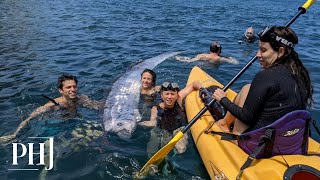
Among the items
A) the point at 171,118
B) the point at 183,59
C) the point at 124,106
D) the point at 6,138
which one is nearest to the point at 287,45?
the point at 171,118

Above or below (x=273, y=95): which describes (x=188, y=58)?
below

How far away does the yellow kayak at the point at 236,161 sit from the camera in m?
4.30

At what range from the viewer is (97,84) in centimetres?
970

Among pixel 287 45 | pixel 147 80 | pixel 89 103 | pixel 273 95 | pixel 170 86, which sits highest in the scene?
pixel 287 45

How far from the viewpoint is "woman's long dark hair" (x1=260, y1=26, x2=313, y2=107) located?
4.32 metres

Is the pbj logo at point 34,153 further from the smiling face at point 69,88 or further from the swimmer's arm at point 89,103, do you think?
the swimmer's arm at point 89,103

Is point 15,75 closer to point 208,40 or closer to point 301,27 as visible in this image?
point 208,40

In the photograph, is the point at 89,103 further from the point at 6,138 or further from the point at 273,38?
the point at 273,38

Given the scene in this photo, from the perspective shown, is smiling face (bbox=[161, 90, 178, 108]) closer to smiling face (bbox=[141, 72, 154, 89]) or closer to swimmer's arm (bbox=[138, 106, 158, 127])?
swimmer's arm (bbox=[138, 106, 158, 127])

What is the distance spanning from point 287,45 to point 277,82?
1.57 ft

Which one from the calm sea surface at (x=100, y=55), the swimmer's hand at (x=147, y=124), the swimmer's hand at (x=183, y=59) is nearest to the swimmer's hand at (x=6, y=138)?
the calm sea surface at (x=100, y=55)

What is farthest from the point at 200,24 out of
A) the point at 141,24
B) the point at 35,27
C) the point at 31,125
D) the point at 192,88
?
the point at 31,125

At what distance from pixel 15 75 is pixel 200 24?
37.9ft

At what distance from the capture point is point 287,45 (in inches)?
170
